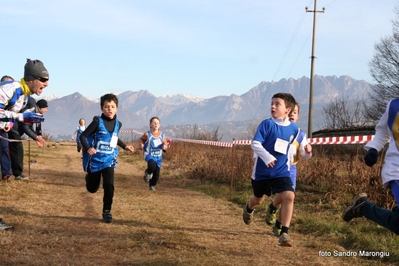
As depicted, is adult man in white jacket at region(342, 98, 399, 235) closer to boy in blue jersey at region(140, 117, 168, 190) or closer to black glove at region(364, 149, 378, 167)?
black glove at region(364, 149, 378, 167)

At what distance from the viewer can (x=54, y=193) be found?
31.2ft

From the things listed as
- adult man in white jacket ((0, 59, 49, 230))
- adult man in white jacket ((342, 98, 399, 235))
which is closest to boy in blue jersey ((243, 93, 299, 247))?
adult man in white jacket ((342, 98, 399, 235))

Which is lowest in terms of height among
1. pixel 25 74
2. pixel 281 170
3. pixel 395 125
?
pixel 281 170

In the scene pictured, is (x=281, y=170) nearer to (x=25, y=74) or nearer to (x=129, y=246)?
(x=129, y=246)

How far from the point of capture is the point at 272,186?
584 cm

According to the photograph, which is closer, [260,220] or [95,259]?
[95,259]

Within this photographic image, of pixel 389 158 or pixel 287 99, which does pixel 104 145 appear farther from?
pixel 389 158

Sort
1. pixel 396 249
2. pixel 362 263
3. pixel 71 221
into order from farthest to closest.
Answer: pixel 71 221, pixel 396 249, pixel 362 263

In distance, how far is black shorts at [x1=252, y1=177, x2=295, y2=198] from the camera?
5709mm

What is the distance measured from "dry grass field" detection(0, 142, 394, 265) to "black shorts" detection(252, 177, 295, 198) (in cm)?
64

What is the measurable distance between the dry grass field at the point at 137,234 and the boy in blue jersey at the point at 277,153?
629mm

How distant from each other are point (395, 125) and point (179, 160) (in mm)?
15011

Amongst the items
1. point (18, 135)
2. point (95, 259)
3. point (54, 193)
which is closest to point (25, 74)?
point (95, 259)

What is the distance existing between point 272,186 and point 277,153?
1.31 ft
